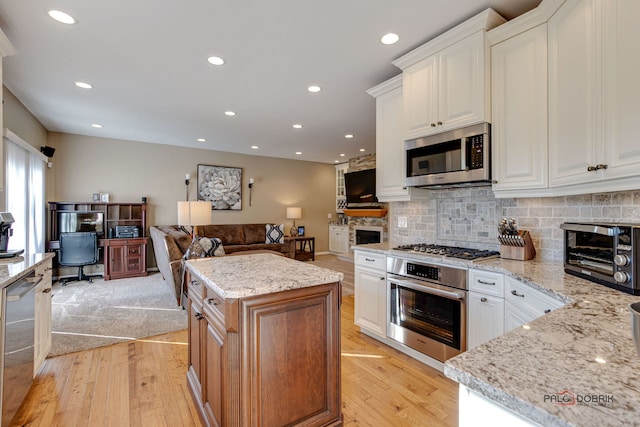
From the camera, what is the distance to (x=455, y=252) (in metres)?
2.41

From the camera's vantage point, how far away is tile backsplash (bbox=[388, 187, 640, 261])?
1.83 meters

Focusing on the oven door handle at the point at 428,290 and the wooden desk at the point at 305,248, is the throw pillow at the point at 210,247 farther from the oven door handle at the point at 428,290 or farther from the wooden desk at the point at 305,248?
the wooden desk at the point at 305,248

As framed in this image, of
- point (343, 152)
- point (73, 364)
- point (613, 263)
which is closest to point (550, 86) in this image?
point (613, 263)

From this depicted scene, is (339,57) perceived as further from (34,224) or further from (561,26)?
(34,224)

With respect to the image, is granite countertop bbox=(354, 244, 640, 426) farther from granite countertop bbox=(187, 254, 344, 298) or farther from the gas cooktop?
the gas cooktop

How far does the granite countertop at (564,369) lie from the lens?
0.53 meters

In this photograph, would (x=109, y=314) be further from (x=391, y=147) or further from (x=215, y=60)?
(x=391, y=147)

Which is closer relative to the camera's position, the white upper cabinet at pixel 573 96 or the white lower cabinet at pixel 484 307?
the white upper cabinet at pixel 573 96

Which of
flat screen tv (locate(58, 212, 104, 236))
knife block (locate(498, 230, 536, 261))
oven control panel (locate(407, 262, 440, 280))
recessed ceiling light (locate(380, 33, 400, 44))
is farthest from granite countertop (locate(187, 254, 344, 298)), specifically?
flat screen tv (locate(58, 212, 104, 236))

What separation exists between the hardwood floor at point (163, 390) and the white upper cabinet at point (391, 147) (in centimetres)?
146

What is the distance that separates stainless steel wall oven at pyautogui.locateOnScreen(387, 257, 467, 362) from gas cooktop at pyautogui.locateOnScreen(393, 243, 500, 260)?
16 centimetres

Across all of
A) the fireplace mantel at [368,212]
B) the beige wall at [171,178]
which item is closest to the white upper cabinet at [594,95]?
the fireplace mantel at [368,212]

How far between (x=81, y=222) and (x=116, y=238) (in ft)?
2.30

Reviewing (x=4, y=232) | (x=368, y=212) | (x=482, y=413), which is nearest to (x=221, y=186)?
(x=368, y=212)
